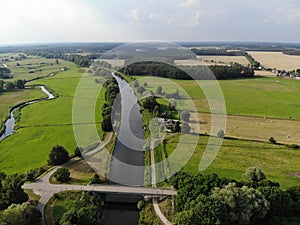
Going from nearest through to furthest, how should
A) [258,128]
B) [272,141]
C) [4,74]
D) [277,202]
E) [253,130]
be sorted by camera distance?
[277,202] → [272,141] → [253,130] → [258,128] → [4,74]

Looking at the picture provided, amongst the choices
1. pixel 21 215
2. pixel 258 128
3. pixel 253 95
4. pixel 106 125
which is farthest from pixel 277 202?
pixel 253 95

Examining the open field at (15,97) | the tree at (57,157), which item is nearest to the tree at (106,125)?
the tree at (57,157)

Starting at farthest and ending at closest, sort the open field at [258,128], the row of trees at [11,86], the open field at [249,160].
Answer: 1. the row of trees at [11,86]
2. the open field at [258,128]
3. the open field at [249,160]

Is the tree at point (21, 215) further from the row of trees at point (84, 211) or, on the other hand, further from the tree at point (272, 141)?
the tree at point (272, 141)

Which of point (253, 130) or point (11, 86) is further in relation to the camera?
point (11, 86)

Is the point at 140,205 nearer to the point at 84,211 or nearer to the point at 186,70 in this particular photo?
the point at 84,211

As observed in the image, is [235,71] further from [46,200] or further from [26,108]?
[46,200]

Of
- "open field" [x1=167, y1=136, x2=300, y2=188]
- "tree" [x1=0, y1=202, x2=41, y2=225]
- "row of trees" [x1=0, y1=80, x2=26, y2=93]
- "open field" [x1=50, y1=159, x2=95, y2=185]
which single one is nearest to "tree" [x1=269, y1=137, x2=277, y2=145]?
"open field" [x1=167, y1=136, x2=300, y2=188]

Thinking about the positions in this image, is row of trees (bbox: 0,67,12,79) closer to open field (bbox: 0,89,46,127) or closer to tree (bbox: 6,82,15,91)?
tree (bbox: 6,82,15,91)
